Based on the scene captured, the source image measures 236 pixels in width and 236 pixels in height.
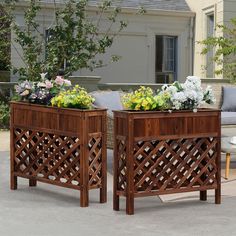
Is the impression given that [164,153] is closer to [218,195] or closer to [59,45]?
[218,195]

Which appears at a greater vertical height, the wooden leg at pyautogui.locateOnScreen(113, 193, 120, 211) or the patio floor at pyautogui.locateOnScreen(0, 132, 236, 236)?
the wooden leg at pyautogui.locateOnScreen(113, 193, 120, 211)

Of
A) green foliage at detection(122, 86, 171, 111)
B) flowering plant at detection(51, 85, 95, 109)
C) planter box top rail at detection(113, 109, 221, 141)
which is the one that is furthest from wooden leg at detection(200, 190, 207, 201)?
flowering plant at detection(51, 85, 95, 109)

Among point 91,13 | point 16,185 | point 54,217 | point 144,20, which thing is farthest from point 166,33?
point 54,217

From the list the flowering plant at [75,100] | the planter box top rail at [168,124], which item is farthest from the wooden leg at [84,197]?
the flowering plant at [75,100]

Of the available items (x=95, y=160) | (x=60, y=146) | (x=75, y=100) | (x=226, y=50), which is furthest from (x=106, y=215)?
(x=226, y=50)

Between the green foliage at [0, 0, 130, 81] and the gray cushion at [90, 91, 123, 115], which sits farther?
the green foliage at [0, 0, 130, 81]

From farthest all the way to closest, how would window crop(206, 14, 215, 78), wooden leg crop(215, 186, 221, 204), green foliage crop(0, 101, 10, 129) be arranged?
window crop(206, 14, 215, 78), green foliage crop(0, 101, 10, 129), wooden leg crop(215, 186, 221, 204)

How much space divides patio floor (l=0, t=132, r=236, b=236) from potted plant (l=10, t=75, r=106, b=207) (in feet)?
0.69

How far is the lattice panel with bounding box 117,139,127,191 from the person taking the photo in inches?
231

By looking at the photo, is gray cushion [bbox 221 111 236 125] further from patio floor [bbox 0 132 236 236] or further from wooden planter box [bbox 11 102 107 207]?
wooden planter box [bbox 11 102 107 207]

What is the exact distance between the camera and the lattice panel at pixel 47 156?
6.26 meters

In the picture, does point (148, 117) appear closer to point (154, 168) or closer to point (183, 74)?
point (154, 168)

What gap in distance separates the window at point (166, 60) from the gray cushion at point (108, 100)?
28.9 ft

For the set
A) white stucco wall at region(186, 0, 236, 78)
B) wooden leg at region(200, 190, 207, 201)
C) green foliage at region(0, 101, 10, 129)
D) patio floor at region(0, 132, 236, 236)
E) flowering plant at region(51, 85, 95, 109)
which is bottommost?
patio floor at region(0, 132, 236, 236)
